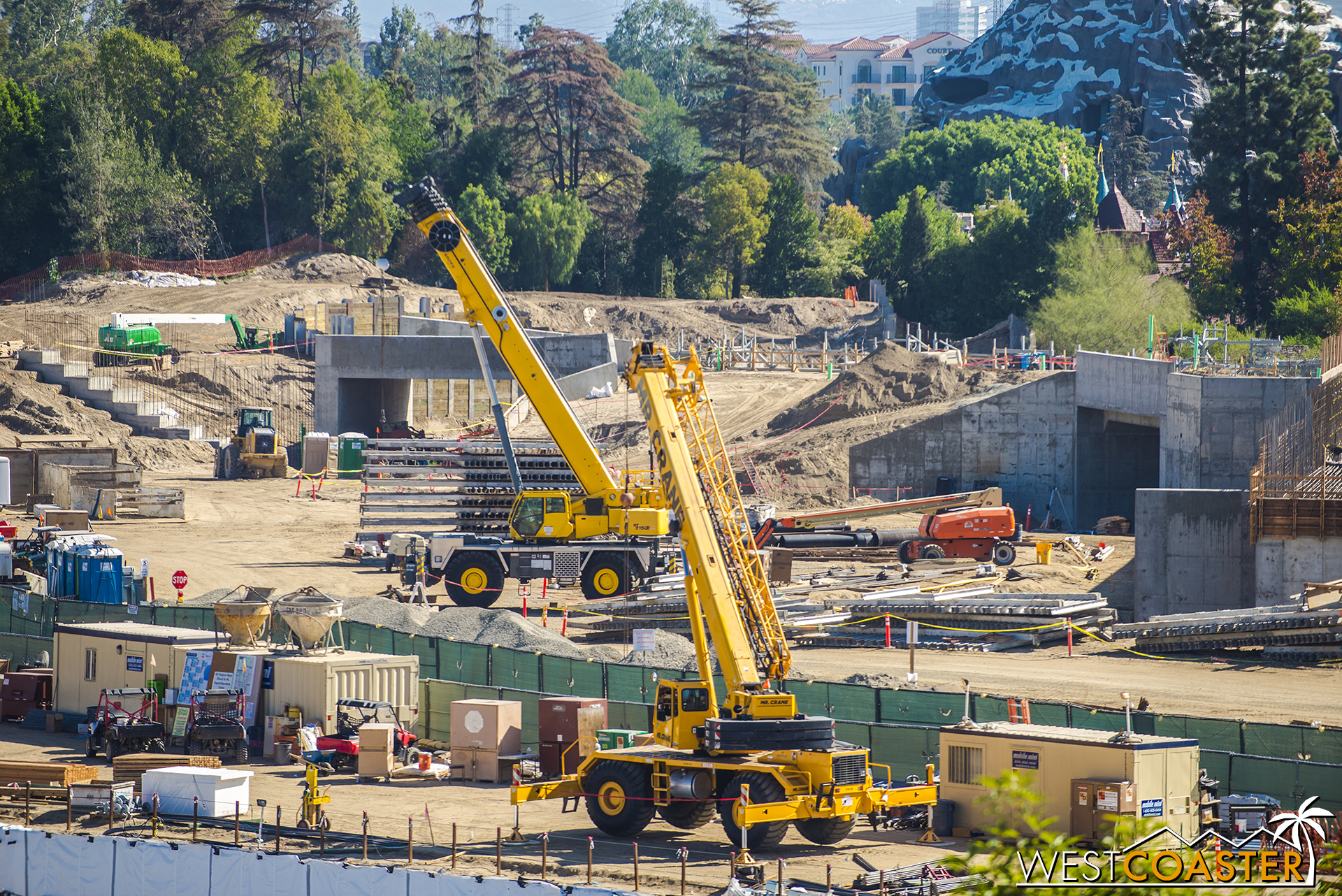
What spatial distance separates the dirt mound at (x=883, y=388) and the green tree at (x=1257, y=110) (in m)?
13.5

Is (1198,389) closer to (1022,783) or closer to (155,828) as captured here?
(155,828)

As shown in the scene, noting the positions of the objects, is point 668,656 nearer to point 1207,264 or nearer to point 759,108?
point 1207,264

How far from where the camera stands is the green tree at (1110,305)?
64.1 m

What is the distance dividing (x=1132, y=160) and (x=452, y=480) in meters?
117

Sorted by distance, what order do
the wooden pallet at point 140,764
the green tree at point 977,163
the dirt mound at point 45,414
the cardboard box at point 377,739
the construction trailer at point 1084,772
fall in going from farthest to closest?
the green tree at point 977,163
the dirt mound at point 45,414
the cardboard box at point 377,739
the wooden pallet at point 140,764
the construction trailer at point 1084,772

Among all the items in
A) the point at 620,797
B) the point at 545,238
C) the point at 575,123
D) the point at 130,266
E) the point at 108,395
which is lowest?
the point at 620,797

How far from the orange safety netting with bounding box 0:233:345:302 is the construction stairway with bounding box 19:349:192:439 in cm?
1928

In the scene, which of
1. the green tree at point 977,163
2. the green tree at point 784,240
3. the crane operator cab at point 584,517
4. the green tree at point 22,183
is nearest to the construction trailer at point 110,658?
the crane operator cab at point 584,517

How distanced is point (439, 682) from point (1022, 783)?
20.5m

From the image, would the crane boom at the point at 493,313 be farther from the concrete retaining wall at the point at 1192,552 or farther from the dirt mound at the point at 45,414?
the dirt mound at the point at 45,414

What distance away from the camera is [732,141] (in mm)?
111562

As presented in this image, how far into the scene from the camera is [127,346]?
7206 cm

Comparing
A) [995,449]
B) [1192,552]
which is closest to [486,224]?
[995,449]

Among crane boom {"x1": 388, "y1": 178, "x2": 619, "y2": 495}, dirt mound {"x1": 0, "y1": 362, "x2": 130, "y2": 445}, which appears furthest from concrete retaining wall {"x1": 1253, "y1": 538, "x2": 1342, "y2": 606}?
dirt mound {"x1": 0, "y1": 362, "x2": 130, "y2": 445}
